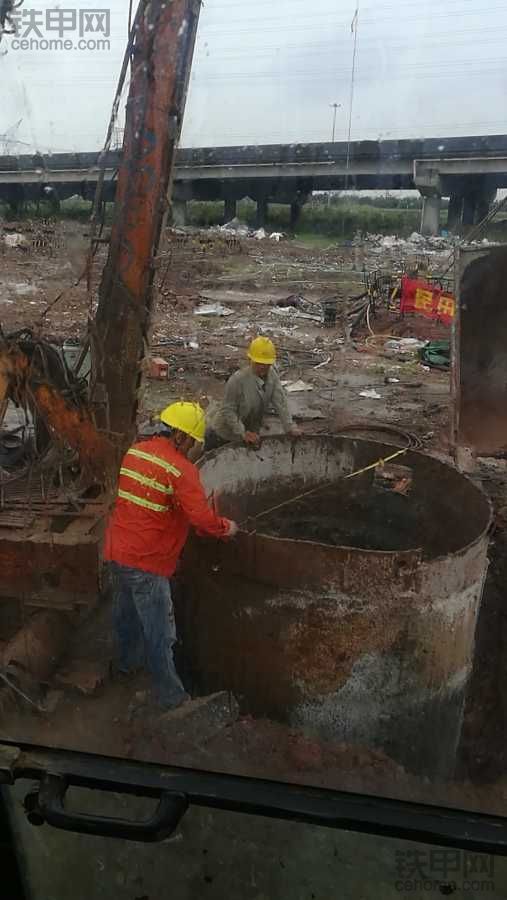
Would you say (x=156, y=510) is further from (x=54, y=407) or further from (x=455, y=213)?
(x=455, y=213)

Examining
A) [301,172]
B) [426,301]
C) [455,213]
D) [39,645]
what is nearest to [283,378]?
[426,301]

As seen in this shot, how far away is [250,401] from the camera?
14.8ft

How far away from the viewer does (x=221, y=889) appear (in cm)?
142

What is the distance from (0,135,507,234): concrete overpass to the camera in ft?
8.15

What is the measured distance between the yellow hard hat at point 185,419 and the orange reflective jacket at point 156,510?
0.09 meters

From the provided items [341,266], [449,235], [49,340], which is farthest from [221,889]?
[341,266]

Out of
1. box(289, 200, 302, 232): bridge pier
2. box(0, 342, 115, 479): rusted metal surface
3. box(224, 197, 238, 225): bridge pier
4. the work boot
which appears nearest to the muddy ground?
the work boot

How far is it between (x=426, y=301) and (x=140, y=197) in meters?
6.34

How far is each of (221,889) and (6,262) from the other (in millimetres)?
3023

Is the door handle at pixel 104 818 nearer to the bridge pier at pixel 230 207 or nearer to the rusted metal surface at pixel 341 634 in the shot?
the rusted metal surface at pixel 341 634

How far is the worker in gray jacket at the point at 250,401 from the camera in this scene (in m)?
4.30

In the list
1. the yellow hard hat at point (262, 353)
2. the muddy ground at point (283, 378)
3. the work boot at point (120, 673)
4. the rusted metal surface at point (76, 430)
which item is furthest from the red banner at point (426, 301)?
the work boot at point (120, 673)

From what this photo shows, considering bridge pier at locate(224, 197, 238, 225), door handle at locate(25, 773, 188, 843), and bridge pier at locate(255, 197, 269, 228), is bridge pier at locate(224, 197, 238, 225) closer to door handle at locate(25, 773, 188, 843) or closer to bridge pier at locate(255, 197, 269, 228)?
bridge pier at locate(255, 197, 269, 228)

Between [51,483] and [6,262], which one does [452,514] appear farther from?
A: [6,262]
